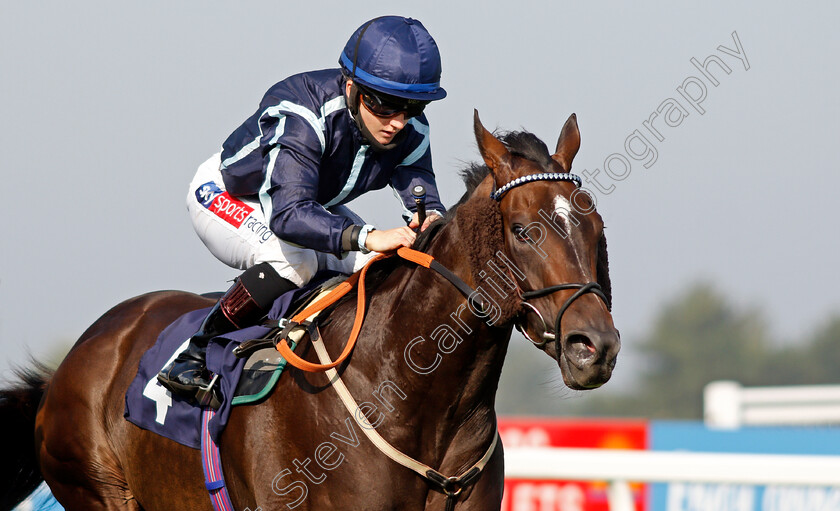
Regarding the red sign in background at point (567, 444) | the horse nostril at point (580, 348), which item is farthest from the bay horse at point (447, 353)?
the red sign in background at point (567, 444)

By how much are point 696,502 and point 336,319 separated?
2.93 metres

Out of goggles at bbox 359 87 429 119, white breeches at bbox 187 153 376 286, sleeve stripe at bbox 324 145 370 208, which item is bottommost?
white breeches at bbox 187 153 376 286

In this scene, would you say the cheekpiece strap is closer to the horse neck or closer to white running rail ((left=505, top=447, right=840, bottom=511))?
the horse neck

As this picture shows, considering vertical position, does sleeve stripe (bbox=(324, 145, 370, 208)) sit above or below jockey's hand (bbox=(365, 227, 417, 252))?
above

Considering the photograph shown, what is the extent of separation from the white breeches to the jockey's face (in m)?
0.58

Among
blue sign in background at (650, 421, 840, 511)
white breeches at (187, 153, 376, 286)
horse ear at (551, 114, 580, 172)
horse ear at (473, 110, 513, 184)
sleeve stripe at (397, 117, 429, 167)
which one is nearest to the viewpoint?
horse ear at (473, 110, 513, 184)

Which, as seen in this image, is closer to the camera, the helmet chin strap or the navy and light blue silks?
the navy and light blue silks

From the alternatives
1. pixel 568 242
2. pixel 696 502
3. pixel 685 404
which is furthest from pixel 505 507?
pixel 685 404

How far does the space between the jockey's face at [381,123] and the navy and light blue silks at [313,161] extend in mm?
94

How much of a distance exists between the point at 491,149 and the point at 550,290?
612mm

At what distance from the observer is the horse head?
2996 millimetres

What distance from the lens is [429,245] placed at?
367 centimetres

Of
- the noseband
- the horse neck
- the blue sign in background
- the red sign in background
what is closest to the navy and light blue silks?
the horse neck

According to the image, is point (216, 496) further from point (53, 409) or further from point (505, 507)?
point (505, 507)
